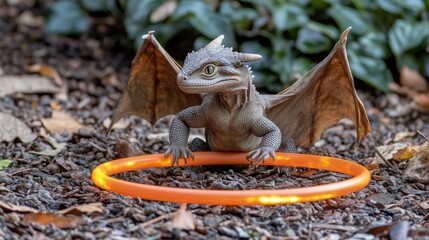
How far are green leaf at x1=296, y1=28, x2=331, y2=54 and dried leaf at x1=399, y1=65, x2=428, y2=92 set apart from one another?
85cm

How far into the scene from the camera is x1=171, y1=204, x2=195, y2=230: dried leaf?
408 centimetres

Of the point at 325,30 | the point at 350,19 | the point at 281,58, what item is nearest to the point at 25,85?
the point at 281,58

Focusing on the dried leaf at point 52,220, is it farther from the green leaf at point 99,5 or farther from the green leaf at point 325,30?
the green leaf at point 99,5

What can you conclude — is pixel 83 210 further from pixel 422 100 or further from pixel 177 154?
pixel 422 100

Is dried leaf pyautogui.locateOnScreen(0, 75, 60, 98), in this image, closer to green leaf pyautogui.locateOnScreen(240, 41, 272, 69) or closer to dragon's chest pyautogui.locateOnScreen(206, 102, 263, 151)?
green leaf pyautogui.locateOnScreen(240, 41, 272, 69)

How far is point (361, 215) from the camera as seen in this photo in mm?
4516

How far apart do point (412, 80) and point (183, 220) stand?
482 cm

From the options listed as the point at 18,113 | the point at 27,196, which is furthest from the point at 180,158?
the point at 18,113

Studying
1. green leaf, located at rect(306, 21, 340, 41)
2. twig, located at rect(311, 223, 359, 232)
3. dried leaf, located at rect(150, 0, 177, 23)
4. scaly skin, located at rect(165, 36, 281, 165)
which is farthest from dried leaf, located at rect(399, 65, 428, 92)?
twig, located at rect(311, 223, 359, 232)

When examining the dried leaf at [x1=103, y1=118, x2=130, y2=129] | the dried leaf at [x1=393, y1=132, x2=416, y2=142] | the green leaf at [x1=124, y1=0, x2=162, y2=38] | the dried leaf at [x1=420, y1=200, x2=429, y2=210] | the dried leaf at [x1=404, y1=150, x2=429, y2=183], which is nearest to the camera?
the dried leaf at [x1=420, y1=200, x2=429, y2=210]

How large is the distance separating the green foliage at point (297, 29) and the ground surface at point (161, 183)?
1.60ft

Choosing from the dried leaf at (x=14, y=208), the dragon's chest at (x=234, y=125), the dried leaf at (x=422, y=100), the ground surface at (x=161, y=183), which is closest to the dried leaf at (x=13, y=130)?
the ground surface at (x=161, y=183)

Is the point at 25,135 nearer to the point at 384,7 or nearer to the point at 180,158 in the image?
the point at 180,158

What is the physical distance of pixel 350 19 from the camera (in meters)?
8.21
